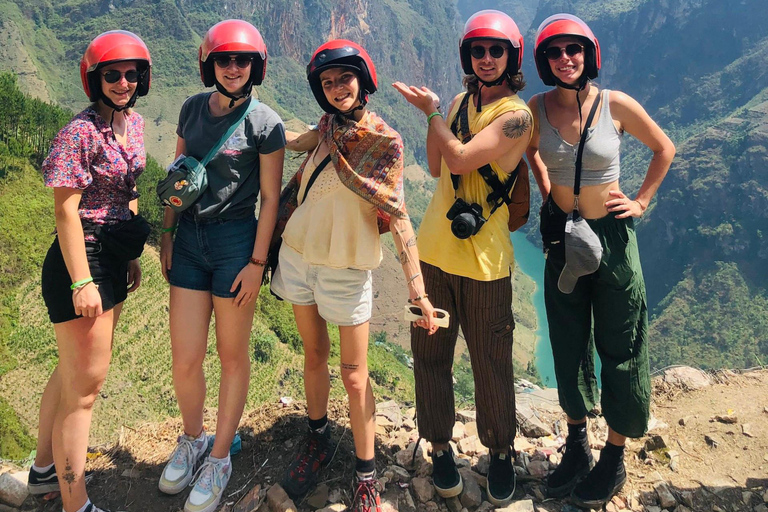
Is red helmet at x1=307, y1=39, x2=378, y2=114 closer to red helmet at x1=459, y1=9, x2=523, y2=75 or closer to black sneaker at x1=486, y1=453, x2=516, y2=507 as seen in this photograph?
red helmet at x1=459, y1=9, x2=523, y2=75

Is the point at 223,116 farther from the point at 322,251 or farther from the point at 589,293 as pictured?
the point at 589,293

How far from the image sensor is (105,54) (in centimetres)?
295

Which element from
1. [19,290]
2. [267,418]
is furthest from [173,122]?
[267,418]

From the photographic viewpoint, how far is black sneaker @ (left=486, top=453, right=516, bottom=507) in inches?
140

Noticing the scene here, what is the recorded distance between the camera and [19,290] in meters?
25.8

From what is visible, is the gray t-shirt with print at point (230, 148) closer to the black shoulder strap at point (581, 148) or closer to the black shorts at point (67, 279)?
the black shorts at point (67, 279)

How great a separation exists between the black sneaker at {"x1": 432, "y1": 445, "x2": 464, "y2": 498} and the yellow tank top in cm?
123

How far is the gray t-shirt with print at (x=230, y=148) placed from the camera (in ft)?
10.4

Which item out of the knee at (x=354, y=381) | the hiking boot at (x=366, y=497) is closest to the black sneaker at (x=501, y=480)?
the hiking boot at (x=366, y=497)

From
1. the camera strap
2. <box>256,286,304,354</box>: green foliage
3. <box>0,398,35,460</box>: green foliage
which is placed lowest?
<box>256,286,304,354</box>: green foliage

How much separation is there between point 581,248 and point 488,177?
691mm

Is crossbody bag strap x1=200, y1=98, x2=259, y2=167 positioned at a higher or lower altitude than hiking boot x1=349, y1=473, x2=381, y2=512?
higher

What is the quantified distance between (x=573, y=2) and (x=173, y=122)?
144 m

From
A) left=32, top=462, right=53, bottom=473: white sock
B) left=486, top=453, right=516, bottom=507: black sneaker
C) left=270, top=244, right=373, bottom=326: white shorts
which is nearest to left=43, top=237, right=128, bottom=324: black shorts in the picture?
left=270, top=244, right=373, bottom=326: white shorts
